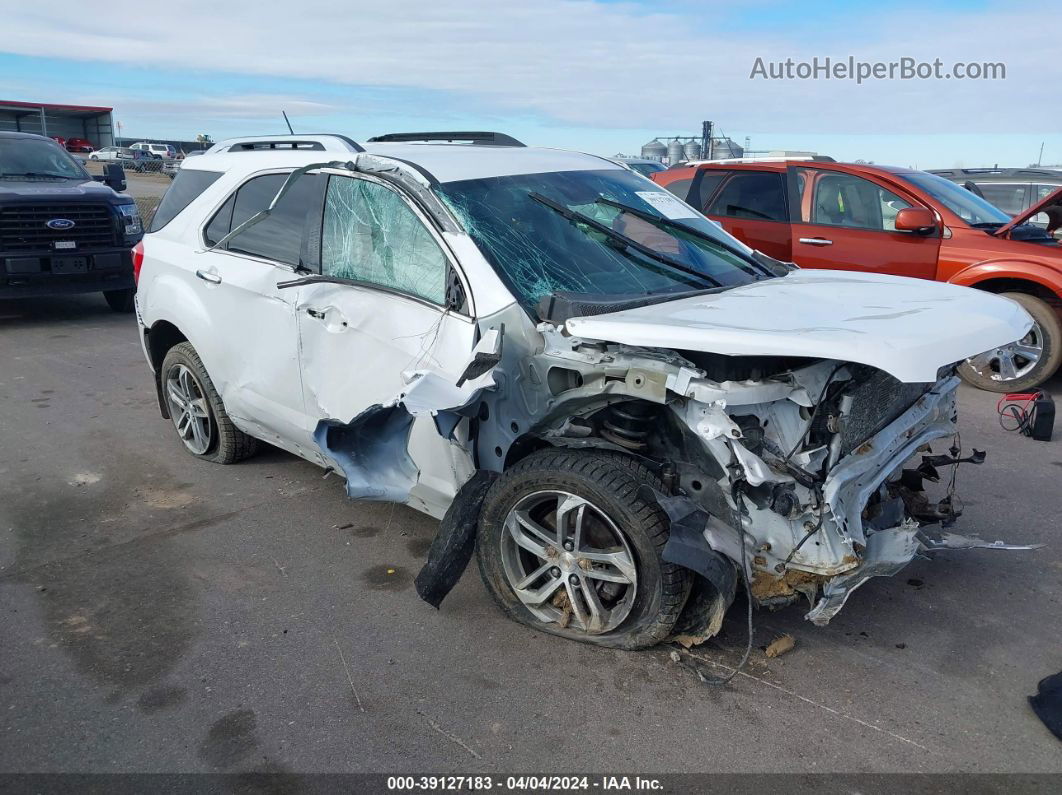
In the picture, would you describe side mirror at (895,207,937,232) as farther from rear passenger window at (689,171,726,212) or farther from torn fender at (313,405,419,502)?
torn fender at (313,405,419,502)

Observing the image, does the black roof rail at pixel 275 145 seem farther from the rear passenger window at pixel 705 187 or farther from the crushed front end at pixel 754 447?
the rear passenger window at pixel 705 187

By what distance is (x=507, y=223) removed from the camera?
383 centimetres

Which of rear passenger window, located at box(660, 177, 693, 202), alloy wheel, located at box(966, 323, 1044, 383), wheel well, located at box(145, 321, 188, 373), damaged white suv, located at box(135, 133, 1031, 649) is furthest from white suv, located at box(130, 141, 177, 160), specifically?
damaged white suv, located at box(135, 133, 1031, 649)

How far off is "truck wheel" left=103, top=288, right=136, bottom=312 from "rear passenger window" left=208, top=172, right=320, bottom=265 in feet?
21.2

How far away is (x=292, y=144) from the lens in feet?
15.8

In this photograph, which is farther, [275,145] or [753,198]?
[753,198]

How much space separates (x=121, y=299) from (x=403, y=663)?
29.1 ft

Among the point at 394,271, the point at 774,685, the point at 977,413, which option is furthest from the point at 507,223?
the point at 977,413

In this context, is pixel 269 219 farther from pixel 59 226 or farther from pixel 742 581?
pixel 59 226

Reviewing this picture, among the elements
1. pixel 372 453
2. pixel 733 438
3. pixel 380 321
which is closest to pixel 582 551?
pixel 733 438

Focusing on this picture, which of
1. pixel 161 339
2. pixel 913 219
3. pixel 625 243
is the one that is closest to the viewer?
pixel 625 243

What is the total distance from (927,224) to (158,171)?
5149cm

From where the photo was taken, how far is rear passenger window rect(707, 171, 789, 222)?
823 cm

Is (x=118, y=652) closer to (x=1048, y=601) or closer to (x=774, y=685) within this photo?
(x=774, y=685)
